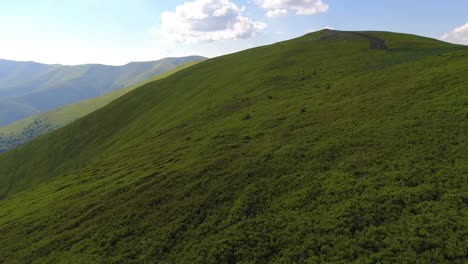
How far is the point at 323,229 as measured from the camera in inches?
815

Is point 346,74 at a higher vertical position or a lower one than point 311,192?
higher

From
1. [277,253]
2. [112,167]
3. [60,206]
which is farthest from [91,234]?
[112,167]

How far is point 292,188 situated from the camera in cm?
2666

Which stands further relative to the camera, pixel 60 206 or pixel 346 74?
pixel 346 74

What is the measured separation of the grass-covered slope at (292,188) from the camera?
19828 millimetres

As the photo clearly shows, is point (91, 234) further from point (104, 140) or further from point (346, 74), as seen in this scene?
point (104, 140)

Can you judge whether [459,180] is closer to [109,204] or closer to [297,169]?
[297,169]

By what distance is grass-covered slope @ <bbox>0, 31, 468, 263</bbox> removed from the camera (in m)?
19.8

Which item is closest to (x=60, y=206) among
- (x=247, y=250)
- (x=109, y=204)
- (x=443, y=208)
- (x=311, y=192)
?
(x=109, y=204)

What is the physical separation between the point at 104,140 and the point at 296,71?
57.8 metres

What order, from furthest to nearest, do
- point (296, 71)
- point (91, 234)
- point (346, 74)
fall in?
point (296, 71), point (346, 74), point (91, 234)

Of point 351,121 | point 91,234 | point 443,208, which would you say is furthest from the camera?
point 351,121

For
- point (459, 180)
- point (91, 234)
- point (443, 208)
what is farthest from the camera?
point (91, 234)

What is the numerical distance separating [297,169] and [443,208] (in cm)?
1234
